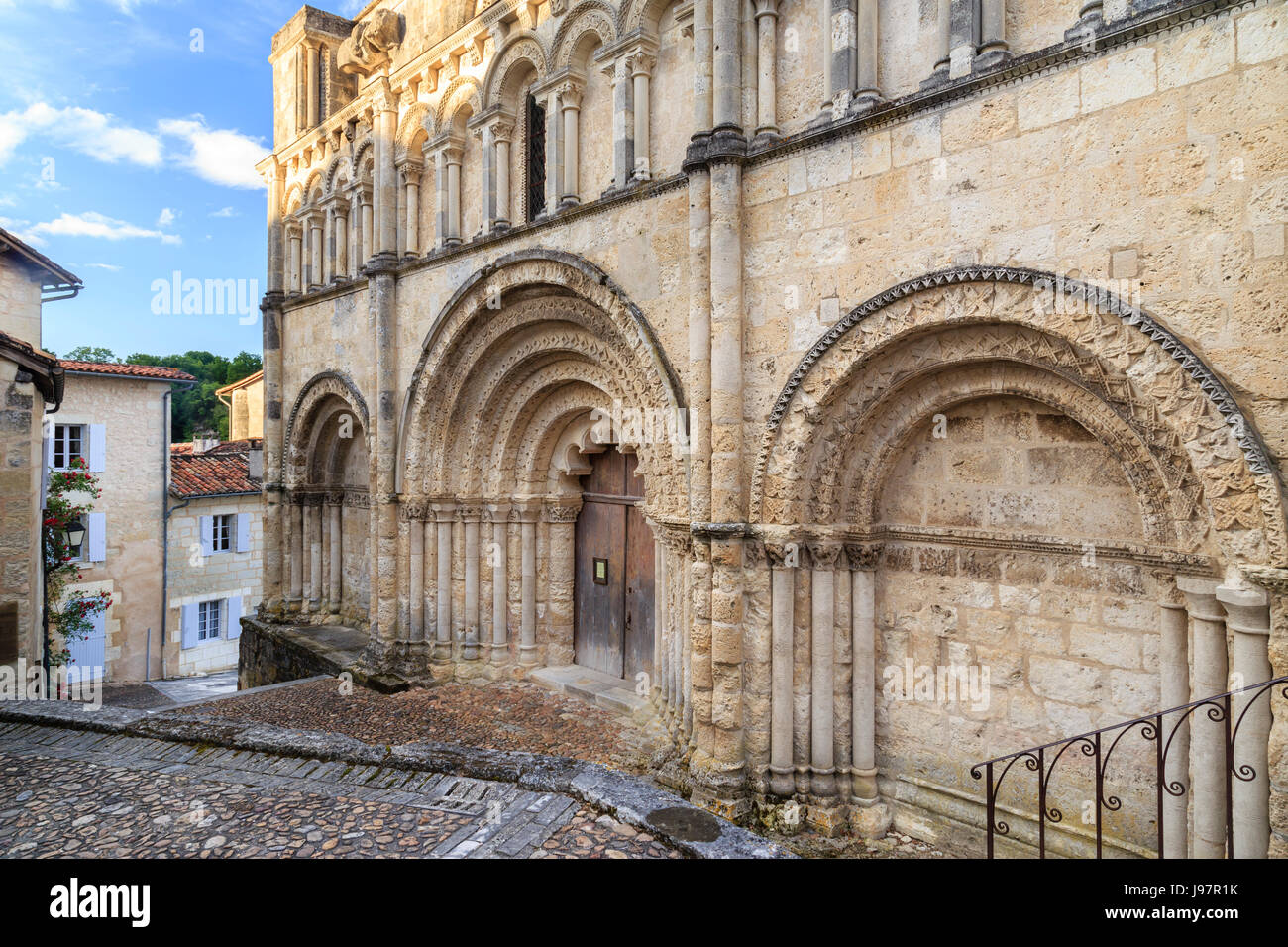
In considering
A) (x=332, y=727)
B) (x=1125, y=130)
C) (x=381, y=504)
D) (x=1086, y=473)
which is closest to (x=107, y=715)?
(x=332, y=727)

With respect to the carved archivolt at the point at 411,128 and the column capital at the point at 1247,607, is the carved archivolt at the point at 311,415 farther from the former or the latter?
the column capital at the point at 1247,607

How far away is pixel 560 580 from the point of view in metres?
9.20

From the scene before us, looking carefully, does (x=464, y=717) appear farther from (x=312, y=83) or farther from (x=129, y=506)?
(x=129, y=506)

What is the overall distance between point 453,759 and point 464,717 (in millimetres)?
3574

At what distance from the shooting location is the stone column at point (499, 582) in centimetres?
925

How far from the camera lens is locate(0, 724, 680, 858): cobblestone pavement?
12.2 feet

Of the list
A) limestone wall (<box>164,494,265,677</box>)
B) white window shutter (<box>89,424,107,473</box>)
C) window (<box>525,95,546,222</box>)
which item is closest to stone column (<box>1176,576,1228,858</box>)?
window (<box>525,95,546,222</box>)

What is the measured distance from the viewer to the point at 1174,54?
3.99m

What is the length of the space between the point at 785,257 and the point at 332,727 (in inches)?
259

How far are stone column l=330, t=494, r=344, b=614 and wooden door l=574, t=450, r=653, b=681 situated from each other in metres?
4.88

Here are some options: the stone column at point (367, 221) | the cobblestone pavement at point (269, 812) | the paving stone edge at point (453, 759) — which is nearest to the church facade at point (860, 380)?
the stone column at point (367, 221)

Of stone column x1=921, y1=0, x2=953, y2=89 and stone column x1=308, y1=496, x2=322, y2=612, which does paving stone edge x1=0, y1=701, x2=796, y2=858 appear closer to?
stone column x1=921, y1=0, x2=953, y2=89
